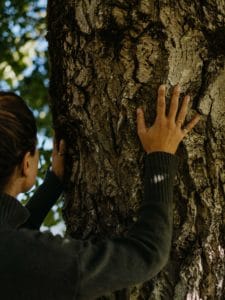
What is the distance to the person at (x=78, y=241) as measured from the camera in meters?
1.88

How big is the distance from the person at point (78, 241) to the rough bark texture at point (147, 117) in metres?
0.09

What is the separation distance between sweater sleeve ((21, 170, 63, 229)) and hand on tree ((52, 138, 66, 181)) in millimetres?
32

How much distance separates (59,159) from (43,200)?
0.24m

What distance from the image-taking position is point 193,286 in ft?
7.07

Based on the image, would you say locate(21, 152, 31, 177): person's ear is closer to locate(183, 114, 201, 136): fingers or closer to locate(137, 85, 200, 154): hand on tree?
locate(137, 85, 200, 154): hand on tree

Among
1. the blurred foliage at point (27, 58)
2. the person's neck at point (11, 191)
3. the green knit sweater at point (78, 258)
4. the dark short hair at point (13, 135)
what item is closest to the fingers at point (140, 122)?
the green knit sweater at point (78, 258)

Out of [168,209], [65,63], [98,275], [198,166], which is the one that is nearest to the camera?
[98,275]

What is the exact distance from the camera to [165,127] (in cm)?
217

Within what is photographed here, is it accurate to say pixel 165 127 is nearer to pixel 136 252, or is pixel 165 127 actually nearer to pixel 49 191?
pixel 136 252

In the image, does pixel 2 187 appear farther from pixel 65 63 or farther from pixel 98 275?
pixel 65 63

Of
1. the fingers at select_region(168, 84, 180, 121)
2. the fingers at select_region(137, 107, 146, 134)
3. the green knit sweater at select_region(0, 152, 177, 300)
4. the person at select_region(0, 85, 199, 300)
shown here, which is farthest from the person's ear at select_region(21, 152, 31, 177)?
the fingers at select_region(168, 84, 180, 121)

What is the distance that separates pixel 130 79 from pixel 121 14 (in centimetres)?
26

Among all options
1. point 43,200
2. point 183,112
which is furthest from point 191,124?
point 43,200

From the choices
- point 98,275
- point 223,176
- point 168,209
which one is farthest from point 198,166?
point 98,275
